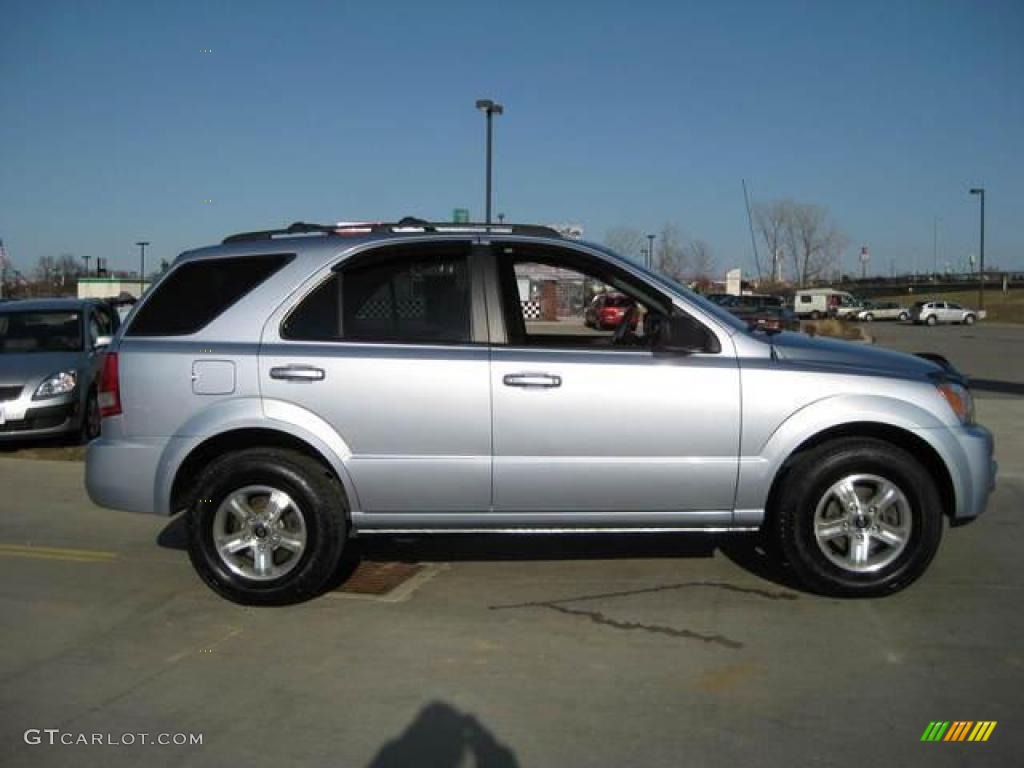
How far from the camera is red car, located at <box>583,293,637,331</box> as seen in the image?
17.9 ft

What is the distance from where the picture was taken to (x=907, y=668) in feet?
13.3

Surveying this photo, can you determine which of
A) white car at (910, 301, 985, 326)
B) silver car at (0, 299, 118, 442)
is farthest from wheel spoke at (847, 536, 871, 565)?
white car at (910, 301, 985, 326)

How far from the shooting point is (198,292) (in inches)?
197

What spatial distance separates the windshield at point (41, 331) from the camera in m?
10.4

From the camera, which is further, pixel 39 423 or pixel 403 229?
pixel 39 423

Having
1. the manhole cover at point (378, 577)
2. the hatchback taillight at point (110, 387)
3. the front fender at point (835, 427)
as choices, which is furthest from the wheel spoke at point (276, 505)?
the front fender at point (835, 427)

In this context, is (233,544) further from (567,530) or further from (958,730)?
(958,730)

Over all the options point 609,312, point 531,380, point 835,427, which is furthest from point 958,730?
point 609,312

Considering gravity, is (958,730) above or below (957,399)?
below

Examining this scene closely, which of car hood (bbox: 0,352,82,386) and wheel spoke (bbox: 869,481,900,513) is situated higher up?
car hood (bbox: 0,352,82,386)

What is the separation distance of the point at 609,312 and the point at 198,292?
2.47 meters

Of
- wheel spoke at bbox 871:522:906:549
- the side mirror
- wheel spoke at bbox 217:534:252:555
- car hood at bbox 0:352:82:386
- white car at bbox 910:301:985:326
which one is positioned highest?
white car at bbox 910:301:985:326

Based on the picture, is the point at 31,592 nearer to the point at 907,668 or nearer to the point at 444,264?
the point at 444,264

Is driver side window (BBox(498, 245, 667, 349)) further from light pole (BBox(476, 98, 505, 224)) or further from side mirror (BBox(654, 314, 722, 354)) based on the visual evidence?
light pole (BBox(476, 98, 505, 224))
